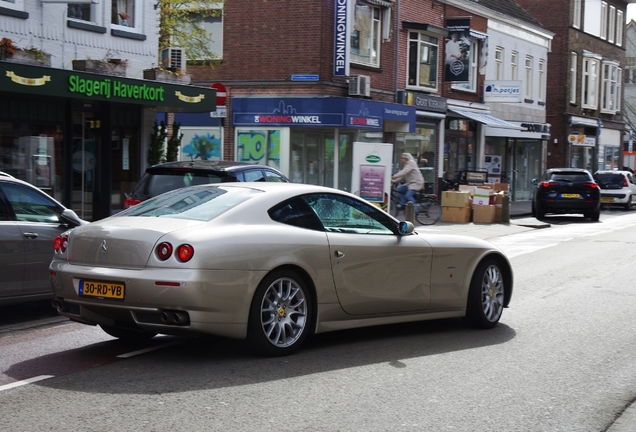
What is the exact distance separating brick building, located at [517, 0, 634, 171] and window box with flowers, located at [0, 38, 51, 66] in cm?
3479

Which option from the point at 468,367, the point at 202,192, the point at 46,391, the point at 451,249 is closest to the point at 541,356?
the point at 468,367

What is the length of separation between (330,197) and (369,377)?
179cm

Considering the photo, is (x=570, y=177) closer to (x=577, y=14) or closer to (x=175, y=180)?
(x=175, y=180)

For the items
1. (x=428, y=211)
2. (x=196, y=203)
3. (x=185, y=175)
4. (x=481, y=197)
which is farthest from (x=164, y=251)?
(x=481, y=197)

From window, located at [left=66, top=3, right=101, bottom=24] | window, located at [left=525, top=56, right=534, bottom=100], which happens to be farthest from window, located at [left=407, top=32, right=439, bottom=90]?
window, located at [left=66, top=3, right=101, bottom=24]

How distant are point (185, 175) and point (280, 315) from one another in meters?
4.99

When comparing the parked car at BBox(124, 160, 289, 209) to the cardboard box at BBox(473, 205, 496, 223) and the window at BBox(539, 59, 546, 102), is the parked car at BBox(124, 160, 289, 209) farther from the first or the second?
the window at BBox(539, 59, 546, 102)

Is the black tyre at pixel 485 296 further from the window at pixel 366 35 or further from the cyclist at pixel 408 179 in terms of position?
the window at pixel 366 35

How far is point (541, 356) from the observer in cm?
751

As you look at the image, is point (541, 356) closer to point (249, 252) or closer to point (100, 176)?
point (249, 252)

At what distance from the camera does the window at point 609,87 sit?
52719mm

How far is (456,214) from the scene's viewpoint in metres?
24.8

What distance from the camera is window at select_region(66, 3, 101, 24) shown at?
17156mm

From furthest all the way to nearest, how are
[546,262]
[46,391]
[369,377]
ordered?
[546,262] → [369,377] → [46,391]
